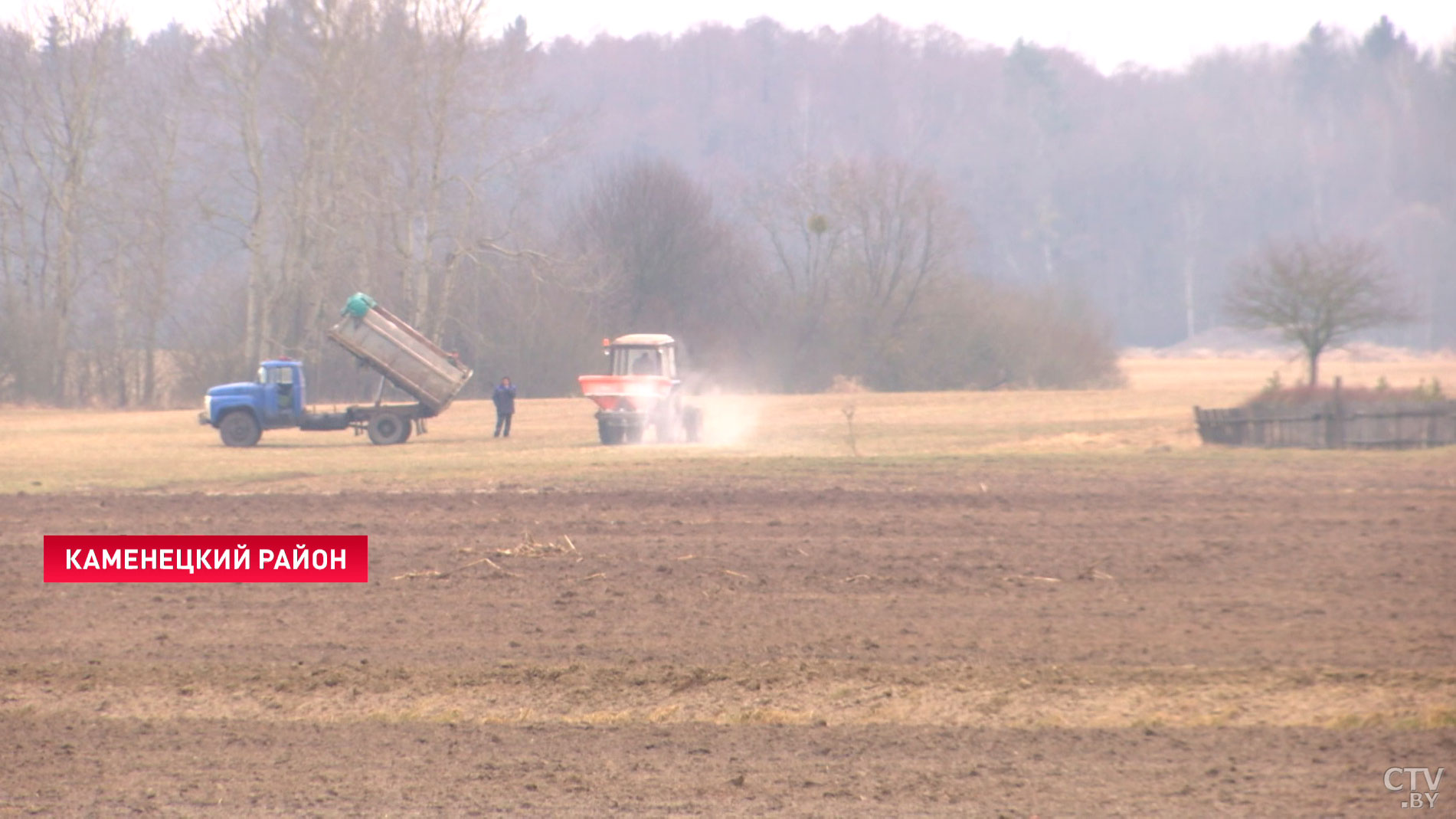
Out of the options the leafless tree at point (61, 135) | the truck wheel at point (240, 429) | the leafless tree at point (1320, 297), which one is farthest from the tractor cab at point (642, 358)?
the leafless tree at point (61, 135)

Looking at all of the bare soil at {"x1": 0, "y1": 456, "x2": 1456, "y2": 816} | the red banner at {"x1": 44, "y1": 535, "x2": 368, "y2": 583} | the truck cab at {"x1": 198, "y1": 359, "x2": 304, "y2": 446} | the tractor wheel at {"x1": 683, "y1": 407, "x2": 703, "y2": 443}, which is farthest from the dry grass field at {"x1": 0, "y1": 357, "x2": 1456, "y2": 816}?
the truck cab at {"x1": 198, "y1": 359, "x2": 304, "y2": 446}

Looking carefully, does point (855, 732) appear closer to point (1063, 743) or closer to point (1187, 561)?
point (1063, 743)

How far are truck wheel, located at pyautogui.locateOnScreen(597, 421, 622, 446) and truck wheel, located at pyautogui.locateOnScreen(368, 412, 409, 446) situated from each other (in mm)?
5269

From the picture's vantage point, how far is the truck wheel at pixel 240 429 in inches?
1201

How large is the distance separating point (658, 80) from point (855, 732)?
98.9 meters

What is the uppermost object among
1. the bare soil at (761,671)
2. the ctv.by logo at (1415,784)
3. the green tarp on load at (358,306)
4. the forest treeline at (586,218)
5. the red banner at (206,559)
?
the forest treeline at (586,218)

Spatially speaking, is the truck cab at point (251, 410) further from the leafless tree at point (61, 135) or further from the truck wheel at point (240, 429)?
the leafless tree at point (61, 135)

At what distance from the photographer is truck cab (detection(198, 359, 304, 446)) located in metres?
30.6

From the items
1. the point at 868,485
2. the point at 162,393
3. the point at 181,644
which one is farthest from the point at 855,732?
the point at 162,393

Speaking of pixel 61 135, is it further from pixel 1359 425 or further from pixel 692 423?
pixel 1359 425

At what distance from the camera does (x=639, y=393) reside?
2888cm

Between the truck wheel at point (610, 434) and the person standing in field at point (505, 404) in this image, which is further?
the person standing in field at point (505, 404)

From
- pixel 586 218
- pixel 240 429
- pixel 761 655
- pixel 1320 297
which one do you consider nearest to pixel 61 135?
pixel 586 218

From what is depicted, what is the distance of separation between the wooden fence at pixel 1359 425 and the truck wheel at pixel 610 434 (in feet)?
42.1
